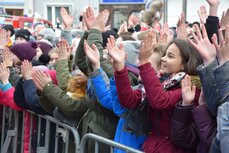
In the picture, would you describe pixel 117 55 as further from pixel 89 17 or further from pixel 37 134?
pixel 37 134

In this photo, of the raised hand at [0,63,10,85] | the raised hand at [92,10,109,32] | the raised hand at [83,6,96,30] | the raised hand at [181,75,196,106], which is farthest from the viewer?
the raised hand at [0,63,10,85]

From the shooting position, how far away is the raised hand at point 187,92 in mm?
2867

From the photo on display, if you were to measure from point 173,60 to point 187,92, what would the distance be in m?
0.37

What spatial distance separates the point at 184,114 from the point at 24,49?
3.19 meters

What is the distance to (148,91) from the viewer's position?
2979 mm

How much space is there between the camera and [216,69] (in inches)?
96.0

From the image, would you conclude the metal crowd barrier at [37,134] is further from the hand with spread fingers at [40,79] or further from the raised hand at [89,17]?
the raised hand at [89,17]

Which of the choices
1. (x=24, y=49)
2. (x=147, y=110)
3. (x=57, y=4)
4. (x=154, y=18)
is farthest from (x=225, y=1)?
(x=147, y=110)

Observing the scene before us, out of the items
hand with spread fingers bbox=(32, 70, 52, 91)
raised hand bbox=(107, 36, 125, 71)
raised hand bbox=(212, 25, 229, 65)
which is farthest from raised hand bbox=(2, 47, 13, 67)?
raised hand bbox=(212, 25, 229, 65)

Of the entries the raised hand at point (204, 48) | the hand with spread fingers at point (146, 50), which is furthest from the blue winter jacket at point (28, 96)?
the raised hand at point (204, 48)

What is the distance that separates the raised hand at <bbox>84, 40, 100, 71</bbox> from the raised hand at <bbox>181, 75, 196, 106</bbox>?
92 cm

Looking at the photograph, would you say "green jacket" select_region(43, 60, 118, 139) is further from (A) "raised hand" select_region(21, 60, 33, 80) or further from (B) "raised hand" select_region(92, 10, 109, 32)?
(B) "raised hand" select_region(92, 10, 109, 32)

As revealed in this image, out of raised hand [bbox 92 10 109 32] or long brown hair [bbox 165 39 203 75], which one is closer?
long brown hair [bbox 165 39 203 75]

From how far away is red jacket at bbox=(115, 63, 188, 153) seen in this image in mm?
2971
